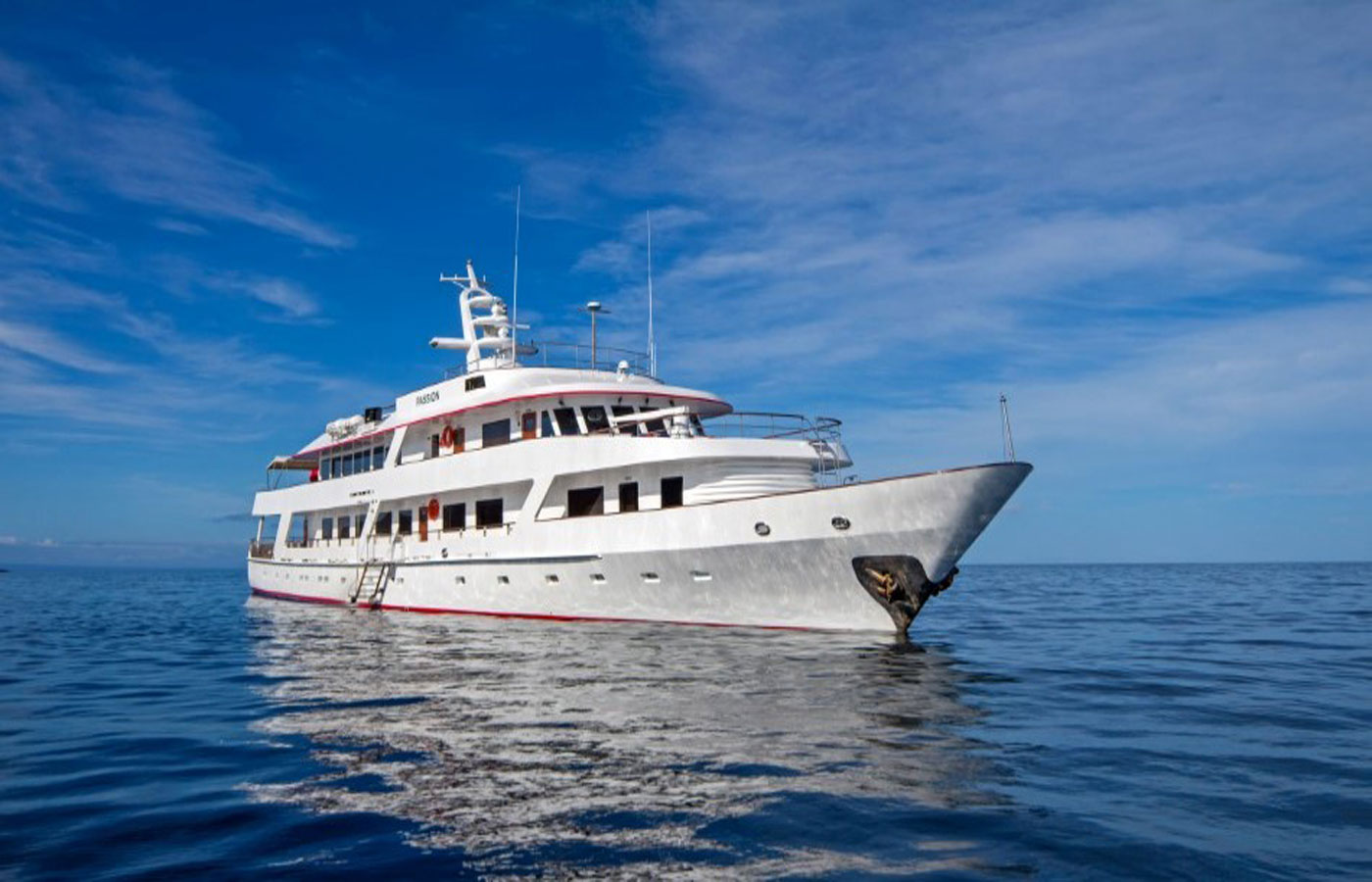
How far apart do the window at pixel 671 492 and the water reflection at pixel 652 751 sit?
430 centimetres

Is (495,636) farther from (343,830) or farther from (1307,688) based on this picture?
(1307,688)

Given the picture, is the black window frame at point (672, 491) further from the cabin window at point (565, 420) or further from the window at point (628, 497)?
the cabin window at point (565, 420)

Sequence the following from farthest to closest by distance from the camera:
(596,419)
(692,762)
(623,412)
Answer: (623,412) < (596,419) < (692,762)

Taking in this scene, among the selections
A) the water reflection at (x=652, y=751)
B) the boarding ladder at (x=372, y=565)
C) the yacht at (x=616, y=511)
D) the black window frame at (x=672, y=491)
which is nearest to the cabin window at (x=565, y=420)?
the yacht at (x=616, y=511)

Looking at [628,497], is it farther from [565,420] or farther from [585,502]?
[565,420]

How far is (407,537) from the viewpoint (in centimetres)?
2564

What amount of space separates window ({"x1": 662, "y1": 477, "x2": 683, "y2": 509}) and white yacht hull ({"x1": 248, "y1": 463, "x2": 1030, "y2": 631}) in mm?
854

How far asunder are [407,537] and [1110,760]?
2150 centimetres

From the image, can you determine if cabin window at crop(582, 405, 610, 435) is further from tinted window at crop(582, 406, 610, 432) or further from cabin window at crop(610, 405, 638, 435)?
cabin window at crop(610, 405, 638, 435)

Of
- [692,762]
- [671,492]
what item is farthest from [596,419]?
[692,762]

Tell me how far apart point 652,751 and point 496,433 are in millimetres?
16218

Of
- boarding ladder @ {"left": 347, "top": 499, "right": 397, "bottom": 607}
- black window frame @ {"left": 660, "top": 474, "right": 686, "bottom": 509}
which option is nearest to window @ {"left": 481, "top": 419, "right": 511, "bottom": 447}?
boarding ladder @ {"left": 347, "top": 499, "right": 397, "bottom": 607}

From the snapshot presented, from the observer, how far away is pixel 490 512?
23031 millimetres

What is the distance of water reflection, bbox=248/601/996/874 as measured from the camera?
574 cm
